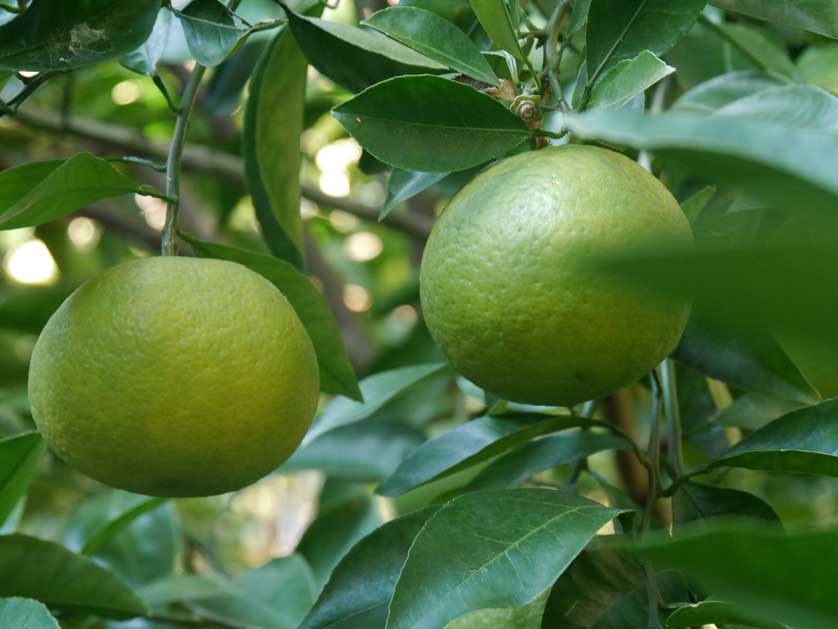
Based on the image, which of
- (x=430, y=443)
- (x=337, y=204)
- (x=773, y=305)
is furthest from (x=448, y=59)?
(x=337, y=204)

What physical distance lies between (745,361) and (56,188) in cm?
53

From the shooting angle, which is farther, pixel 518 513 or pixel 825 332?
pixel 518 513

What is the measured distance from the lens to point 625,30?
675 mm

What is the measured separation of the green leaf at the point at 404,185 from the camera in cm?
77

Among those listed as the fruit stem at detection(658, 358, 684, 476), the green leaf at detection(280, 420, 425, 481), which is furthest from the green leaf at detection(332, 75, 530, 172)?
the green leaf at detection(280, 420, 425, 481)

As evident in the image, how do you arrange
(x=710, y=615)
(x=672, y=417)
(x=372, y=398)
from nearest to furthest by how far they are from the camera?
1. (x=710, y=615)
2. (x=672, y=417)
3. (x=372, y=398)

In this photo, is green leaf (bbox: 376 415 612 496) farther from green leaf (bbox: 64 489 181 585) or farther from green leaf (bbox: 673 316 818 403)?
green leaf (bbox: 64 489 181 585)

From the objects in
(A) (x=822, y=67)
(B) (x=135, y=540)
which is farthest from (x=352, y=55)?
(B) (x=135, y=540)

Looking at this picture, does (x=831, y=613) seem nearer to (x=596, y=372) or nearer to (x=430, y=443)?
(x=596, y=372)

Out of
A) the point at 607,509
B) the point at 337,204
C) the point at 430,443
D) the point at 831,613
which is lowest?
the point at 337,204

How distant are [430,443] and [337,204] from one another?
0.88 m

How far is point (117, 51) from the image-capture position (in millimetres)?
717

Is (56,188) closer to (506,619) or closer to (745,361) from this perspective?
(506,619)

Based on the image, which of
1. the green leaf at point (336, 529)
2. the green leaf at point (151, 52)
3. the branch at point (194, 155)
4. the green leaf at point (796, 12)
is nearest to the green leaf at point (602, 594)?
the green leaf at point (796, 12)
